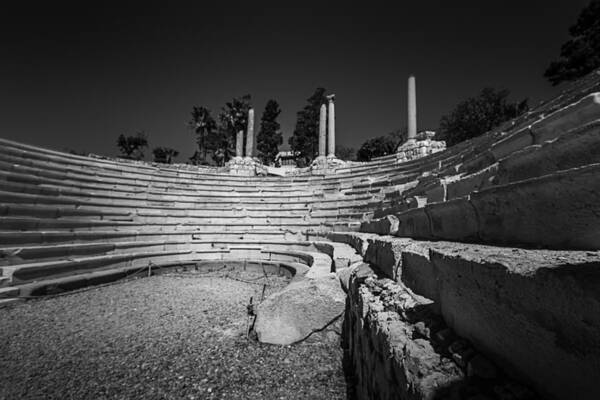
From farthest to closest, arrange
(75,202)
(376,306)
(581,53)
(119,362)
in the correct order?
(581,53), (75,202), (119,362), (376,306)

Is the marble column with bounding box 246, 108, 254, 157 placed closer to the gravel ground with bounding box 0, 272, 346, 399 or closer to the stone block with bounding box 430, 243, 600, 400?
the gravel ground with bounding box 0, 272, 346, 399

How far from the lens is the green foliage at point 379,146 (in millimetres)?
40750

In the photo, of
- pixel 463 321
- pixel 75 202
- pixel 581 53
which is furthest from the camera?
pixel 581 53

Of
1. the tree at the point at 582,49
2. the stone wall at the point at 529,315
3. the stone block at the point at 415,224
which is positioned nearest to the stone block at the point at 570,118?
the stone block at the point at 415,224

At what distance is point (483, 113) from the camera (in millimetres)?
26297

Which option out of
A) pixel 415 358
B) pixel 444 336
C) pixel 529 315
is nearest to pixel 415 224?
pixel 444 336

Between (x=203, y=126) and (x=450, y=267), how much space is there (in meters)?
50.3

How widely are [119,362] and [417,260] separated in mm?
3155

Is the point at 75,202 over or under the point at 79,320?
over

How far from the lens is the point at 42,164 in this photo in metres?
8.09

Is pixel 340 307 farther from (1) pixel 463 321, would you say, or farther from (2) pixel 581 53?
(2) pixel 581 53

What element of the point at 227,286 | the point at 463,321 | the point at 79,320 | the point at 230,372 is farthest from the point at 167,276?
the point at 463,321

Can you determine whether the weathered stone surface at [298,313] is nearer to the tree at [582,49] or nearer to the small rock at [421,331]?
the small rock at [421,331]

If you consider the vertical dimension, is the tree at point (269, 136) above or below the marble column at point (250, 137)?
above
